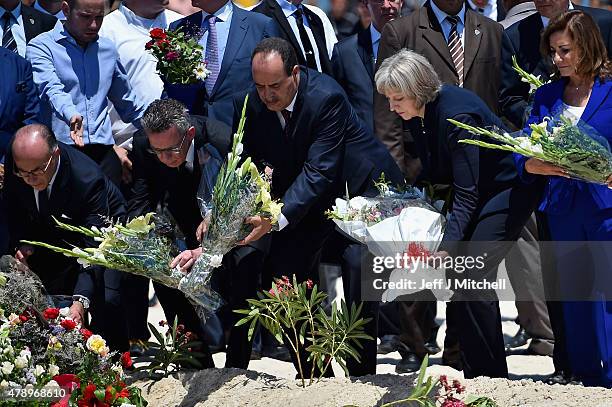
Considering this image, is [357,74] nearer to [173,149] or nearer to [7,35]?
[173,149]

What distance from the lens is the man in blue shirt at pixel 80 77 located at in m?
8.22

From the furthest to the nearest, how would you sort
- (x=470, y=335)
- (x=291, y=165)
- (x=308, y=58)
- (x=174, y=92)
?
1. (x=308, y=58)
2. (x=174, y=92)
3. (x=291, y=165)
4. (x=470, y=335)

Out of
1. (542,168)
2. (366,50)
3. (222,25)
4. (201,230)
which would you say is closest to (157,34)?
(222,25)

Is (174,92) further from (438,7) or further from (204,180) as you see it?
(438,7)

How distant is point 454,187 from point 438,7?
5.55 feet

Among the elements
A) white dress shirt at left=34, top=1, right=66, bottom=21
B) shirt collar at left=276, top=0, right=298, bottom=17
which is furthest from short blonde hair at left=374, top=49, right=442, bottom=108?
white dress shirt at left=34, top=1, right=66, bottom=21

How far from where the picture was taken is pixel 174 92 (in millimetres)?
8000

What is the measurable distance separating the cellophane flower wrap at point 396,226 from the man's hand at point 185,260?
763 millimetres

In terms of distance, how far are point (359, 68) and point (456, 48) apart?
726 millimetres

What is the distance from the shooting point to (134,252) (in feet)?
21.6

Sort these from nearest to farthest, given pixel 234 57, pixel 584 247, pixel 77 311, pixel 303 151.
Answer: pixel 584 247 → pixel 77 311 → pixel 303 151 → pixel 234 57

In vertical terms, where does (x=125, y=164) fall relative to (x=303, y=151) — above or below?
above

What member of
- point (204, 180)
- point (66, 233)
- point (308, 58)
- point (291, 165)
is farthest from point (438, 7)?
point (66, 233)

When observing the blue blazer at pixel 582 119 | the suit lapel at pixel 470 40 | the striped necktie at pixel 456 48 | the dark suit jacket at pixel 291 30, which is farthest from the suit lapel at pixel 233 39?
the blue blazer at pixel 582 119
